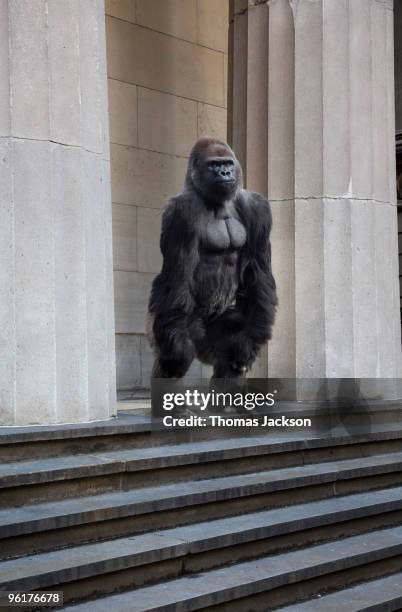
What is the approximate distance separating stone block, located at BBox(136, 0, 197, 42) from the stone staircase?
23.7ft

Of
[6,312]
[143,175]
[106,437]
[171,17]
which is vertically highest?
[171,17]

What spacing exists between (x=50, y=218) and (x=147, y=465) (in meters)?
2.23

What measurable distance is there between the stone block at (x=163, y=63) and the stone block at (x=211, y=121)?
107 millimetres

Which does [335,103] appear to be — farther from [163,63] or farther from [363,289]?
[163,63]

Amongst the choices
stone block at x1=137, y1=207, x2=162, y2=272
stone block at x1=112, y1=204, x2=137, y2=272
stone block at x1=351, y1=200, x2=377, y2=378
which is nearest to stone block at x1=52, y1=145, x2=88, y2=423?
stone block at x1=351, y1=200, x2=377, y2=378

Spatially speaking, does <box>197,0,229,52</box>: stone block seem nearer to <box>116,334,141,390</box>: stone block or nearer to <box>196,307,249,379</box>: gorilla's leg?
<box>116,334,141,390</box>: stone block

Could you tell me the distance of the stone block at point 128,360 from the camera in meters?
12.5

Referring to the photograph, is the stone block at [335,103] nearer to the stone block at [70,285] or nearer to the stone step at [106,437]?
the stone step at [106,437]

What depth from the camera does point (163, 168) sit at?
13281 millimetres

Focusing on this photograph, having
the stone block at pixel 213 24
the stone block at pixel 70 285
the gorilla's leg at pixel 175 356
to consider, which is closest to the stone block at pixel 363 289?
the gorilla's leg at pixel 175 356

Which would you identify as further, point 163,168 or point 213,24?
point 213,24

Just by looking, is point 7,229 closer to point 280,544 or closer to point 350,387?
point 280,544

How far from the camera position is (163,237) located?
806 centimetres

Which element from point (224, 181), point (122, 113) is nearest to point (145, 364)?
point (122, 113)
